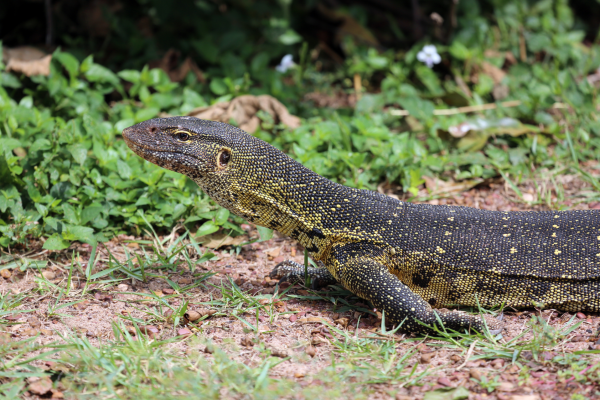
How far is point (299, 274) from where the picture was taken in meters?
5.32

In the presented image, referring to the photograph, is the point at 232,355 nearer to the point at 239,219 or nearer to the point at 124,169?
the point at 239,219

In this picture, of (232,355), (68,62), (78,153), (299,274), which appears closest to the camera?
(232,355)

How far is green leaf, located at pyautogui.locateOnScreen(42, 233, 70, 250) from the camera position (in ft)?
16.6

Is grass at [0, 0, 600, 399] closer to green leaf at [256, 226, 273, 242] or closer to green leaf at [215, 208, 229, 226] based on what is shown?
green leaf at [215, 208, 229, 226]

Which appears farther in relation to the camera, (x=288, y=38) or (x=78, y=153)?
(x=288, y=38)

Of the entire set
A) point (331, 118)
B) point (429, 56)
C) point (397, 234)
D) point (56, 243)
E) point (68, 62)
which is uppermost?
point (429, 56)

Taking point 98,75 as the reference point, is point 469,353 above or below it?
below

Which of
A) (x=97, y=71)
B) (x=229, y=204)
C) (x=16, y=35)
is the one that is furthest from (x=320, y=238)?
(x=16, y=35)

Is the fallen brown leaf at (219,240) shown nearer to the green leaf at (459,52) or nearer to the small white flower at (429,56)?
the small white flower at (429,56)

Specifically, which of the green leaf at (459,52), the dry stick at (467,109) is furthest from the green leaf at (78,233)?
the green leaf at (459,52)

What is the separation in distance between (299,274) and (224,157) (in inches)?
52.0

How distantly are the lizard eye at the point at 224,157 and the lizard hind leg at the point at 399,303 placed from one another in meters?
1.30

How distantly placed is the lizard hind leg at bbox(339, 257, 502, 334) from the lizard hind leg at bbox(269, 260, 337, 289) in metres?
0.67

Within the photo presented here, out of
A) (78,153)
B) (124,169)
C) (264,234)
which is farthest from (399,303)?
(78,153)
